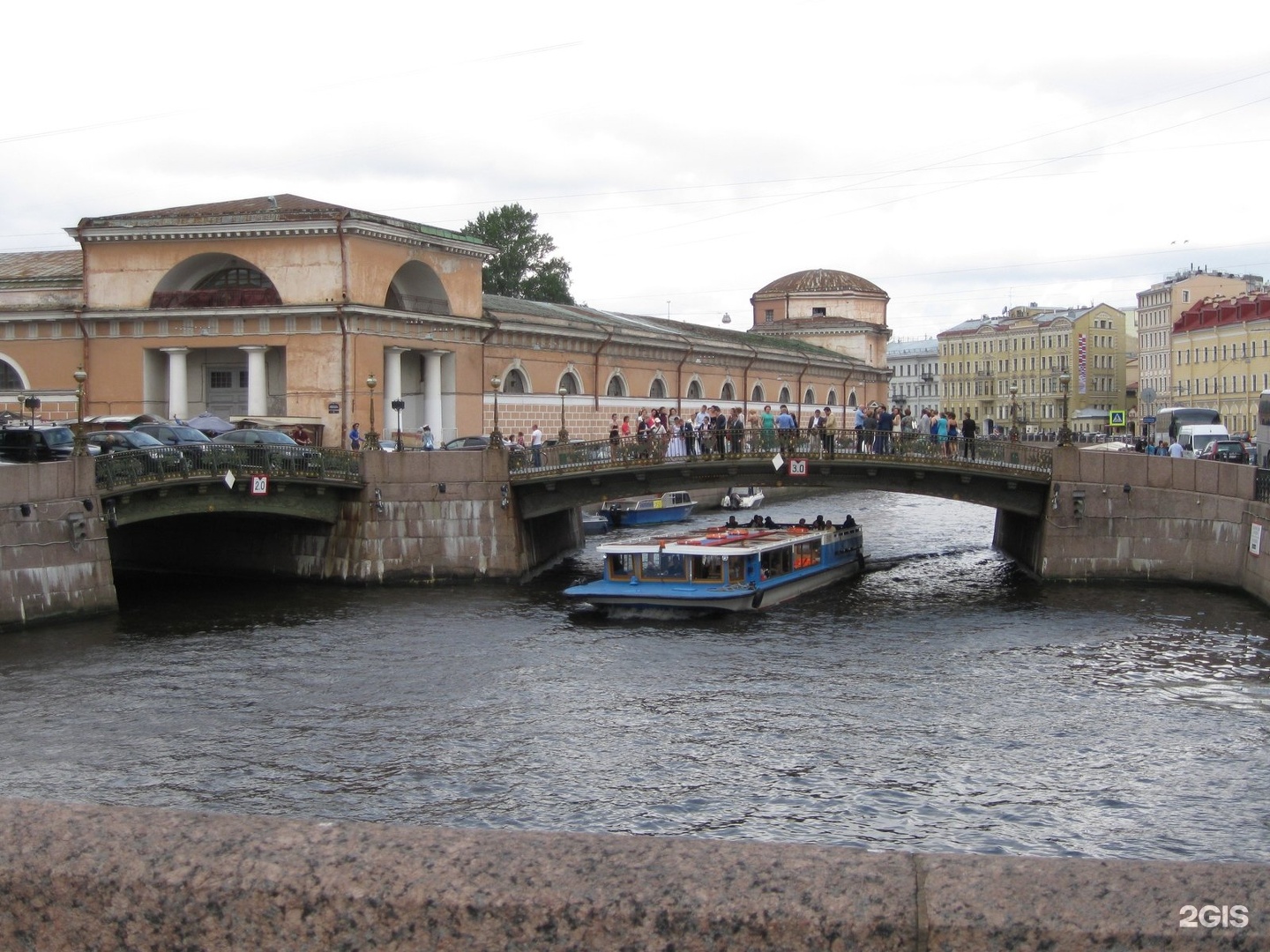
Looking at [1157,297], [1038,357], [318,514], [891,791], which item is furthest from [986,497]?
[1038,357]

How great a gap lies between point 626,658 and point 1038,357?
94.7 meters

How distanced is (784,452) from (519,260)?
4873 cm

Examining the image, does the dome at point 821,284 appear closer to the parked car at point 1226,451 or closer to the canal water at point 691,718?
the parked car at point 1226,451

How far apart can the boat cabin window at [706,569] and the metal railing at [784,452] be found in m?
3.94

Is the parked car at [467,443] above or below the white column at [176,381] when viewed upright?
below

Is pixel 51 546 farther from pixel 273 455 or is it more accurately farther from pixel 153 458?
pixel 273 455

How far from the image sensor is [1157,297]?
9538 cm

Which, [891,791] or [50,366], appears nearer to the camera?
[891,791]

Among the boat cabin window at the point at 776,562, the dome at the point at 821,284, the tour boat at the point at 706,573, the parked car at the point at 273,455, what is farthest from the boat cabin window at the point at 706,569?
the dome at the point at 821,284

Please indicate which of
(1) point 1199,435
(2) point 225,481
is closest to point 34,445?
(2) point 225,481

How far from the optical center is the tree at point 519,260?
245ft

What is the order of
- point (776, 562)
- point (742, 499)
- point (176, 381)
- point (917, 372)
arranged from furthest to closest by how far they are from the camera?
point (917, 372) → point (742, 499) → point (176, 381) → point (776, 562)

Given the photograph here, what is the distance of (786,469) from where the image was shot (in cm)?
2942

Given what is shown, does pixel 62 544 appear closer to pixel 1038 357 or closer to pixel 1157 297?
pixel 1157 297
